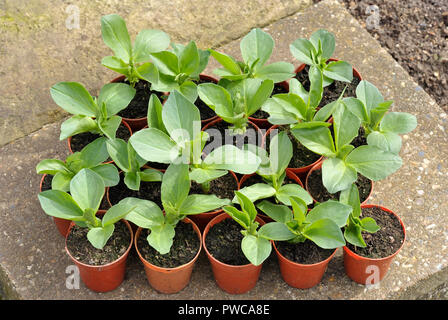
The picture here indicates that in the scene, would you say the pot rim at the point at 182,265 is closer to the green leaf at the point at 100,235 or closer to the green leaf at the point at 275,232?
the green leaf at the point at 100,235

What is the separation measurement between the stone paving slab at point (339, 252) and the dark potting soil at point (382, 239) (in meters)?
0.15

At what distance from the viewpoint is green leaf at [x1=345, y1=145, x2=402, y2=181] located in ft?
6.96

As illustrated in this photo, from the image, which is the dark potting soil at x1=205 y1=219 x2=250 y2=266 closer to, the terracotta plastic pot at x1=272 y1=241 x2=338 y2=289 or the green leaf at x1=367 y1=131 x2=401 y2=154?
the terracotta plastic pot at x1=272 y1=241 x2=338 y2=289

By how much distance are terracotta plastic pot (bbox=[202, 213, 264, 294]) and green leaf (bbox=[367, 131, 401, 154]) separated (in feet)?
1.65

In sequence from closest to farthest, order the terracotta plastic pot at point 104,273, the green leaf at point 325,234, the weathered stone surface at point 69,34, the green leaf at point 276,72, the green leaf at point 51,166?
1. the green leaf at point 325,234
2. the terracotta plastic pot at point 104,273
3. the green leaf at point 51,166
4. the green leaf at point 276,72
5. the weathered stone surface at point 69,34

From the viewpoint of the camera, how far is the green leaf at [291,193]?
6.90ft

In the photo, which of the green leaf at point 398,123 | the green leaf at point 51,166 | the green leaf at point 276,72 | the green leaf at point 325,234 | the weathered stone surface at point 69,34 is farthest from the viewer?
the weathered stone surface at point 69,34

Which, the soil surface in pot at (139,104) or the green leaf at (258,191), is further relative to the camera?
the soil surface in pot at (139,104)

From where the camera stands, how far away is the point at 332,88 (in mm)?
2521

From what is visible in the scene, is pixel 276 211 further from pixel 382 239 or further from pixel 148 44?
pixel 148 44

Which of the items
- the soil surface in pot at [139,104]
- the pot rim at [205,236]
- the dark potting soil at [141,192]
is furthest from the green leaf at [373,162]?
the soil surface in pot at [139,104]

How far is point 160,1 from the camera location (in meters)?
2.98

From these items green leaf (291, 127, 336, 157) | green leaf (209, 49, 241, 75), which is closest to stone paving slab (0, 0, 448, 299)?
green leaf (291, 127, 336, 157)
